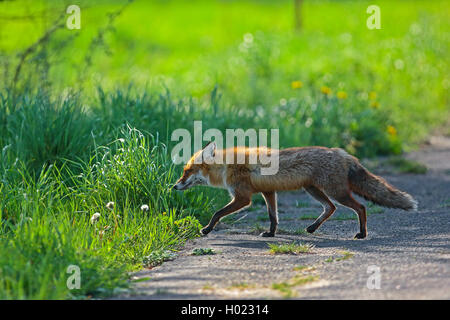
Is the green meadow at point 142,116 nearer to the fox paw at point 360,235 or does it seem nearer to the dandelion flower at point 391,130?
the dandelion flower at point 391,130

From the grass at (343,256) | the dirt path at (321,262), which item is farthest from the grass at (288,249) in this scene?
the grass at (343,256)

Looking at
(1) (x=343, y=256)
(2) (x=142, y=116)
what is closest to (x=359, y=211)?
(1) (x=343, y=256)

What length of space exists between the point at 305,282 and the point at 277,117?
6.72 metres

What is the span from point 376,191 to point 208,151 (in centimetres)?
175

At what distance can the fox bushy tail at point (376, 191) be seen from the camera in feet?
22.0

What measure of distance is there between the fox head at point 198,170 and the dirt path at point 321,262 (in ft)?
1.89

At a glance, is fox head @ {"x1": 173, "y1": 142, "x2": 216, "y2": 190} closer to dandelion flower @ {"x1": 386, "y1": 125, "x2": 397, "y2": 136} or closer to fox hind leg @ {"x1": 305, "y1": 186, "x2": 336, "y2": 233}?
fox hind leg @ {"x1": 305, "y1": 186, "x2": 336, "y2": 233}

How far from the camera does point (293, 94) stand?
13.5m

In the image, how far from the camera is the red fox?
670 centimetres

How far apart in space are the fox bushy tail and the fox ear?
1.41m

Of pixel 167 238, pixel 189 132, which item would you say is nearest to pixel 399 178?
pixel 189 132

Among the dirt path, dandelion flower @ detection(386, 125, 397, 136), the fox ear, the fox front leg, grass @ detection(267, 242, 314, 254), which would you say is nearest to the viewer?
the dirt path

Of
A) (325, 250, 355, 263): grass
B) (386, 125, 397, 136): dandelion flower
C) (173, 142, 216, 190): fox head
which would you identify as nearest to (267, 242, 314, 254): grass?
(325, 250, 355, 263): grass
